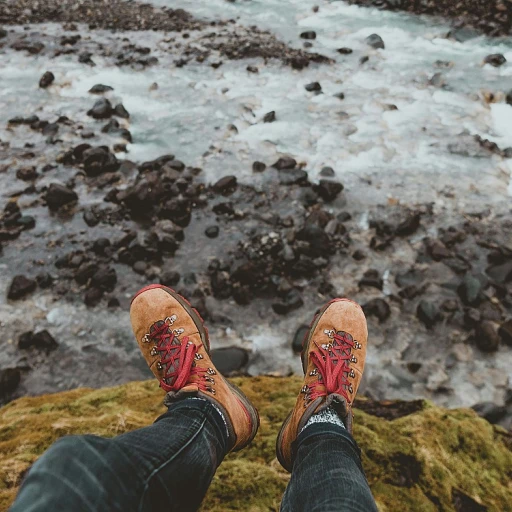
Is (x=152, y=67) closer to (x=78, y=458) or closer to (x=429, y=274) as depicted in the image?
(x=429, y=274)

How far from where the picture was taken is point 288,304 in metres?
3.73

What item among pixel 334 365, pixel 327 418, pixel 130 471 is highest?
pixel 130 471

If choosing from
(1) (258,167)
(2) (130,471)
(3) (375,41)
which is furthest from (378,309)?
(3) (375,41)

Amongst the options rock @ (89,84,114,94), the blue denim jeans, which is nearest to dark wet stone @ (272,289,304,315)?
the blue denim jeans

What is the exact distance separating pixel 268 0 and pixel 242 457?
9.45m

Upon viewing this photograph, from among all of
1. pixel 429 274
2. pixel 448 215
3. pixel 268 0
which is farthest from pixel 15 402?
pixel 268 0

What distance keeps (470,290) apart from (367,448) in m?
1.96

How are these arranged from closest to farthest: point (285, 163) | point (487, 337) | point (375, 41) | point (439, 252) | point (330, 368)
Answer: point (330, 368)
point (487, 337)
point (439, 252)
point (285, 163)
point (375, 41)

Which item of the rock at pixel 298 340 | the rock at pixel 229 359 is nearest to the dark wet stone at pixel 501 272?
the rock at pixel 298 340

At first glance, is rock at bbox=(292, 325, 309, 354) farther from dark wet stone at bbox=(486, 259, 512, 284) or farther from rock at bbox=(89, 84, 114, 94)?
rock at bbox=(89, 84, 114, 94)

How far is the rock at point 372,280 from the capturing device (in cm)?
382

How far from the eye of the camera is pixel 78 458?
1303mm

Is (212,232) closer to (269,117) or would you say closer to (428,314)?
(428,314)

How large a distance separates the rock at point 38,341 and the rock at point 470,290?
325 centimetres
